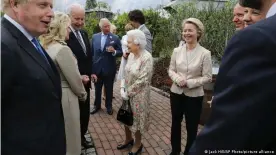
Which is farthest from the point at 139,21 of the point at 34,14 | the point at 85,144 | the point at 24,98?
the point at 24,98

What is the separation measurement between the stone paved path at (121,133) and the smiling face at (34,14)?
8.30ft

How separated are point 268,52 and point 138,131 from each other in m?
2.93

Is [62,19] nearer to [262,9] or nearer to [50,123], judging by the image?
[50,123]

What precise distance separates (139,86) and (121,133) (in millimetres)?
1509

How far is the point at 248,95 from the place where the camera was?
839 millimetres

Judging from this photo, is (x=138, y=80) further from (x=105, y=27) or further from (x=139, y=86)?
(x=105, y=27)

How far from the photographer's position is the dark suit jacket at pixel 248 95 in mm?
818

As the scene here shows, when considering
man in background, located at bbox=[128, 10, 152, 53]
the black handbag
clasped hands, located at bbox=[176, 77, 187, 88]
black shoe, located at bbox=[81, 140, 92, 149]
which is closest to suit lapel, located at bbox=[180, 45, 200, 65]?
clasped hands, located at bbox=[176, 77, 187, 88]

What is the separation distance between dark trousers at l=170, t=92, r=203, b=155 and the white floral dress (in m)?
0.39

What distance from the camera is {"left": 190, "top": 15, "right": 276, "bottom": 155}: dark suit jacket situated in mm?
818

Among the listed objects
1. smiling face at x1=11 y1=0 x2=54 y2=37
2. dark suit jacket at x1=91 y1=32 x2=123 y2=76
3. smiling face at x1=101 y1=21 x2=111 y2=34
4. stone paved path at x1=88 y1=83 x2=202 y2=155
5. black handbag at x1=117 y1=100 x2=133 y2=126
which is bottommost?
stone paved path at x1=88 y1=83 x2=202 y2=155

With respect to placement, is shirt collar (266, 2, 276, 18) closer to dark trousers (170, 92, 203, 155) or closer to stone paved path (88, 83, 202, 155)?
dark trousers (170, 92, 203, 155)

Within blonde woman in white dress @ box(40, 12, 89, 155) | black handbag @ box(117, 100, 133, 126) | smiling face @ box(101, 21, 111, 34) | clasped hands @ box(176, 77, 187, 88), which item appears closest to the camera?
blonde woman in white dress @ box(40, 12, 89, 155)

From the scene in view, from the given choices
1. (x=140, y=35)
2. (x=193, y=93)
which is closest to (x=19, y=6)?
(x=140, y=35)
